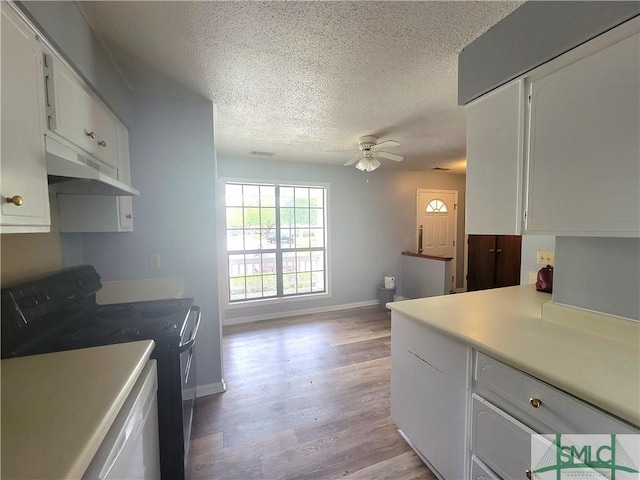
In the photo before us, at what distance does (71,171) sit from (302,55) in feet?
4.26

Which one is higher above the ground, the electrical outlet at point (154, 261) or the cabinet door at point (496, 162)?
the cabinet door at point (496, 162)

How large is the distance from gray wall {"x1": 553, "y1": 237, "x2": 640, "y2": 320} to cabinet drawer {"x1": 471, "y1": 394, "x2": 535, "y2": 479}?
0.67m

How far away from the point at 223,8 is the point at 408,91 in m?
1.38

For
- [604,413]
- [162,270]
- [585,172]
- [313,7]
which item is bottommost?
[604,413]

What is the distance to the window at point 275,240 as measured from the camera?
4055mm

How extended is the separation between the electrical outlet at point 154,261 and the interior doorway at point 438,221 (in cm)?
437

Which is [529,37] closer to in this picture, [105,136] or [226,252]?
[105,136]

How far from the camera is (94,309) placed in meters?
1.78

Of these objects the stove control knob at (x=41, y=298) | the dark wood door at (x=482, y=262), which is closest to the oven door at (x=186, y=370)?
the stove control knob at (x=41, y=298)

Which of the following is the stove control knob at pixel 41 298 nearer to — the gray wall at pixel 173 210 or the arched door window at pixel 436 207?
the gray wall at pixel 173 210

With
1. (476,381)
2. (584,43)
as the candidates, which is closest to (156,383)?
(476,381)

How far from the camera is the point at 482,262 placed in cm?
528

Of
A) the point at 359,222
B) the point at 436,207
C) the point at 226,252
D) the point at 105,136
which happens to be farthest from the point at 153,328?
the point at 436,207

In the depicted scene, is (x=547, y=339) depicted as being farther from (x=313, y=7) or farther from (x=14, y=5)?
(x=14, y=5)
